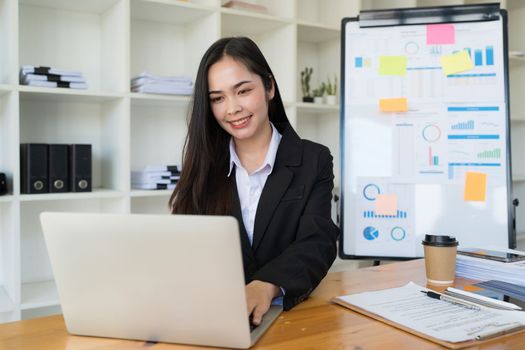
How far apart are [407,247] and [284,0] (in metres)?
1.42

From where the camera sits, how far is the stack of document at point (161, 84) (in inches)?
90.7

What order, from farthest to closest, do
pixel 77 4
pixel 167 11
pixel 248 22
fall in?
pixel 248 22 → pixel 167 11 → pixel 77 4

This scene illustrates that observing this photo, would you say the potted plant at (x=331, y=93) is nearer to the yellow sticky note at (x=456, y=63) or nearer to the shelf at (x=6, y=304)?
the yellow sticky note at (x=456, y=63)

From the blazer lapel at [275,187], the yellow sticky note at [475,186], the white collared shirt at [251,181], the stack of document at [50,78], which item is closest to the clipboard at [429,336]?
the blazer lapel at [275,187]

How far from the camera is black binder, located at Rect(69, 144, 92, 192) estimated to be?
2.15 m

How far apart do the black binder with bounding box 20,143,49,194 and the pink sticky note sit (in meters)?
1.61

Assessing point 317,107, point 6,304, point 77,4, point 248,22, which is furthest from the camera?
point 317,107

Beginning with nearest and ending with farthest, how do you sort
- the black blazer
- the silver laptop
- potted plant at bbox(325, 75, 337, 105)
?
the silver laptop, the black blazer, potted plant at bbox(325, 75, 337, 105)

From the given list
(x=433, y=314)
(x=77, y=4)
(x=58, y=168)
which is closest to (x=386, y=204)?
(x=433, y=314)

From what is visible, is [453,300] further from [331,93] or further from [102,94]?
[331,93]

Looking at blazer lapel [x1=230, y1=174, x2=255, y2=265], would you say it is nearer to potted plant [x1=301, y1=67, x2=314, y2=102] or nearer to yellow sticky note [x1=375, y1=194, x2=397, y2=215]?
yellow sticky note [x1=375, y1=194, x2=397, y2=215]

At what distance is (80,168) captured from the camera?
217 cm

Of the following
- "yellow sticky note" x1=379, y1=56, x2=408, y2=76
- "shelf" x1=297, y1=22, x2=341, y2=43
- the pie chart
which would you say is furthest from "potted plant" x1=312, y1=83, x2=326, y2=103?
the pie chart

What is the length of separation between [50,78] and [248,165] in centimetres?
102
